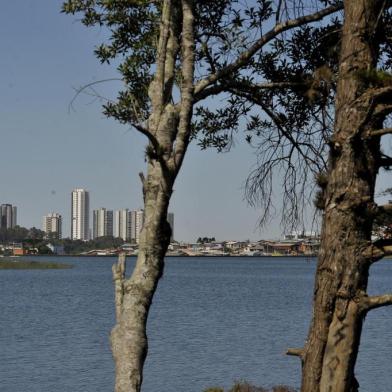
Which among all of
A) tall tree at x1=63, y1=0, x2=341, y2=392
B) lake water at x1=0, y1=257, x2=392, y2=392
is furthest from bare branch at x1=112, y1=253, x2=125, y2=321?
lake water at x1=0, y1=257, x2=392, y2=392

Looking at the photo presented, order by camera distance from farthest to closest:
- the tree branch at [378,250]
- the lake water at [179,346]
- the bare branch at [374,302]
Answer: the lake water at [179,346] → the tree branch at [378,250] → the bare branch at [374,302]

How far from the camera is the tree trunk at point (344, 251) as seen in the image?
23.5 ft

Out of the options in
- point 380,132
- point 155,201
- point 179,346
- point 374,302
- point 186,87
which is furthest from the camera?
point 179,346

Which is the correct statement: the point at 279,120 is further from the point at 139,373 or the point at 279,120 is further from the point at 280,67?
the point at 139,373

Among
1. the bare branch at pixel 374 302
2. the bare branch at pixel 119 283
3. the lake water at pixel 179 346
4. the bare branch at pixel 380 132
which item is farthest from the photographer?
the lake water at pixel 179 346

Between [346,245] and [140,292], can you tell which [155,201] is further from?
[346,245]

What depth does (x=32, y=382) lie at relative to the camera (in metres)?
31.3

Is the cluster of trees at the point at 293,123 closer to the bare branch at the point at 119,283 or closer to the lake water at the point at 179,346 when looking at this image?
the bare branch at the point at 119,283

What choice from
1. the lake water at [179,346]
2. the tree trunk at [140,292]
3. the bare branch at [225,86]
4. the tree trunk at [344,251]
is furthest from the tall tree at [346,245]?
the lake water at [179,346]

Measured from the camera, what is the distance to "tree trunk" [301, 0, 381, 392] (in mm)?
7160

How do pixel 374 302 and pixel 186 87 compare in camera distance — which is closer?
pixel 374 302

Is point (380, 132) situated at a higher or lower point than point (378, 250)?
higher

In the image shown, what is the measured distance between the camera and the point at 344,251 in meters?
7.22

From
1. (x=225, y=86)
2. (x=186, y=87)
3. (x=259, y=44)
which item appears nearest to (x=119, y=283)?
(x=186, y=87)
